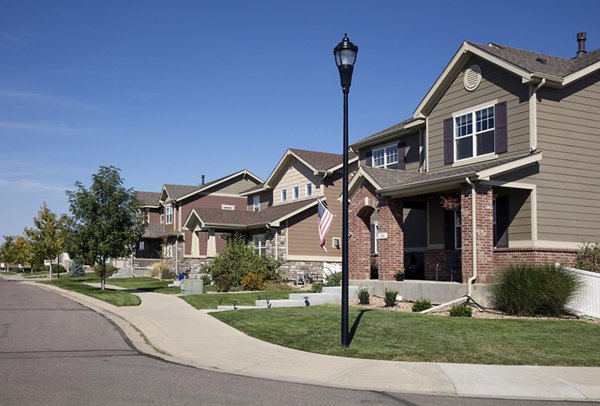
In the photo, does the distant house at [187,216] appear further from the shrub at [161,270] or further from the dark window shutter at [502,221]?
the dark window shutter at [502,221]

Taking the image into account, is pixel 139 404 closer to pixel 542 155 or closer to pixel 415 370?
pixel 415 370

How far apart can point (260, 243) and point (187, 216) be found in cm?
1405

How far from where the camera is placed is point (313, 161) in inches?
1358

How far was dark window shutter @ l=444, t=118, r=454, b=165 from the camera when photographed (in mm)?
21800

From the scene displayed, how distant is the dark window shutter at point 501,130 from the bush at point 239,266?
45.2 ft

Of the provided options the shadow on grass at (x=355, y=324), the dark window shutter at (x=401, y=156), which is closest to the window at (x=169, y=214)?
the dark window shutter at (x=401, y=156)

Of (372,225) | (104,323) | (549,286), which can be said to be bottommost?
(104,323)

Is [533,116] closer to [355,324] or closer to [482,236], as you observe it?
[482,236]

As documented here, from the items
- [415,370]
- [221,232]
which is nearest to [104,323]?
[415,370]

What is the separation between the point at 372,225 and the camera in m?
27.8

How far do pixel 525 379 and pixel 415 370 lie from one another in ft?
5.75

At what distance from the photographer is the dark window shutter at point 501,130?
19688 mm

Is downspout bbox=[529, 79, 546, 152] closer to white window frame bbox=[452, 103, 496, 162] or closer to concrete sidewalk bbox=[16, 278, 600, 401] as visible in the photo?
white window frame bbox=[452, 103, 496, 162]

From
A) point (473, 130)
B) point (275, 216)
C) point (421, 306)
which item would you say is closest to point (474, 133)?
point (473, 130)
